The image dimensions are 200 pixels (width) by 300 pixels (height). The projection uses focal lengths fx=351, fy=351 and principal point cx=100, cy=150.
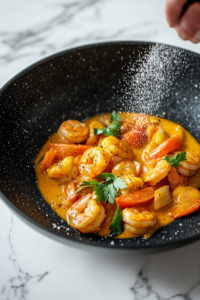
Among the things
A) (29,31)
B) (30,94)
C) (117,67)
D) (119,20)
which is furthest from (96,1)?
(30,94)

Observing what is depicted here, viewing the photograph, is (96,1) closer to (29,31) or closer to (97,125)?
(29,31)

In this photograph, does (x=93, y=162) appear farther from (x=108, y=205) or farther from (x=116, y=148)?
(x=108, y=205)

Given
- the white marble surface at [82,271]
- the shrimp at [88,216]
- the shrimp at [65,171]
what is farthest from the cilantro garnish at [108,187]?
the white marble surface at [82,271]

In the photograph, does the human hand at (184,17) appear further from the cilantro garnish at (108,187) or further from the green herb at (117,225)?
the green herb at (117,225)

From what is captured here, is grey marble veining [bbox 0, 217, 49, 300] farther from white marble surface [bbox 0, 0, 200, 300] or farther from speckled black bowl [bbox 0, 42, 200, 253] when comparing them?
speckled black bowl [bbox 0, 42, 200, 253]

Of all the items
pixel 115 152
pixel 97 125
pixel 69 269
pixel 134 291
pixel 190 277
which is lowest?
pixel 190 277

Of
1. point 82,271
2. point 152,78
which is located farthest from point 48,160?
point 152,78
